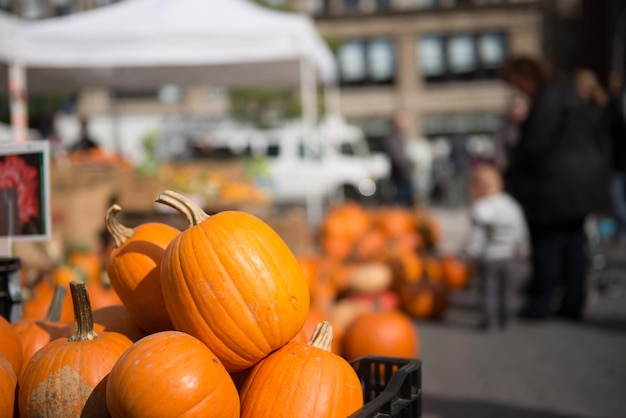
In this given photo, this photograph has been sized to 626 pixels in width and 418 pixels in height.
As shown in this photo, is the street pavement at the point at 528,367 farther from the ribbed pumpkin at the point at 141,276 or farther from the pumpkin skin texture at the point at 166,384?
the pumpkin skin texture at the point at 166,384

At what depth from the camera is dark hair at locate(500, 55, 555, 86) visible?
215 inches

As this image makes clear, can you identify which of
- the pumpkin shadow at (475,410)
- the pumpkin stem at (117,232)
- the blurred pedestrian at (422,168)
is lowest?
the blurred pedestrian at (422,168)

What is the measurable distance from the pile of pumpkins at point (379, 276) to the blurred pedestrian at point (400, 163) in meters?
2.00

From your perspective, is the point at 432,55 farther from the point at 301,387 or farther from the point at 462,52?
the point at 301,387

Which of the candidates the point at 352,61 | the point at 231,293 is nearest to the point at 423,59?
the point at 352,61

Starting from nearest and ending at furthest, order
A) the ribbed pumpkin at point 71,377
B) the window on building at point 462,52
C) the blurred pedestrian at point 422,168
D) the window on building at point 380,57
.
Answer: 1. the ribbed pumpkin at point 71,377
2. the blurred pedestrian at point 422,168
3. the window on building at point 462,52
4. the window on building at point 380,57

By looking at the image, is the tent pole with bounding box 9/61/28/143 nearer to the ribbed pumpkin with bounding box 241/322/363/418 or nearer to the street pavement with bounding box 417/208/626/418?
the street pavement with bounding box 417/208/626/418

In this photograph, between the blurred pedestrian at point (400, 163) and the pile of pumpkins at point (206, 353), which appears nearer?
the pile of pumpkins at point (206, 353)

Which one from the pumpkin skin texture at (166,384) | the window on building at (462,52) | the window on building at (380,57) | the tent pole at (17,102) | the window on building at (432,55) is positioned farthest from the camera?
the window on building at (380,57)

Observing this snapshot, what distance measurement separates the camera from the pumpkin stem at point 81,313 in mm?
1849

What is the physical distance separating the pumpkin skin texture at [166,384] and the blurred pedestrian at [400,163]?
9685mm

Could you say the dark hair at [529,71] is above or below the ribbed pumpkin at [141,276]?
above

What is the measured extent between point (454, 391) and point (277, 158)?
13674 millimetres

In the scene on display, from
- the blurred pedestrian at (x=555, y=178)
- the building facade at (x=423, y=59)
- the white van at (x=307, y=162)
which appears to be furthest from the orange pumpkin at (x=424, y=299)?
the building facade at (x=423, y=59)
